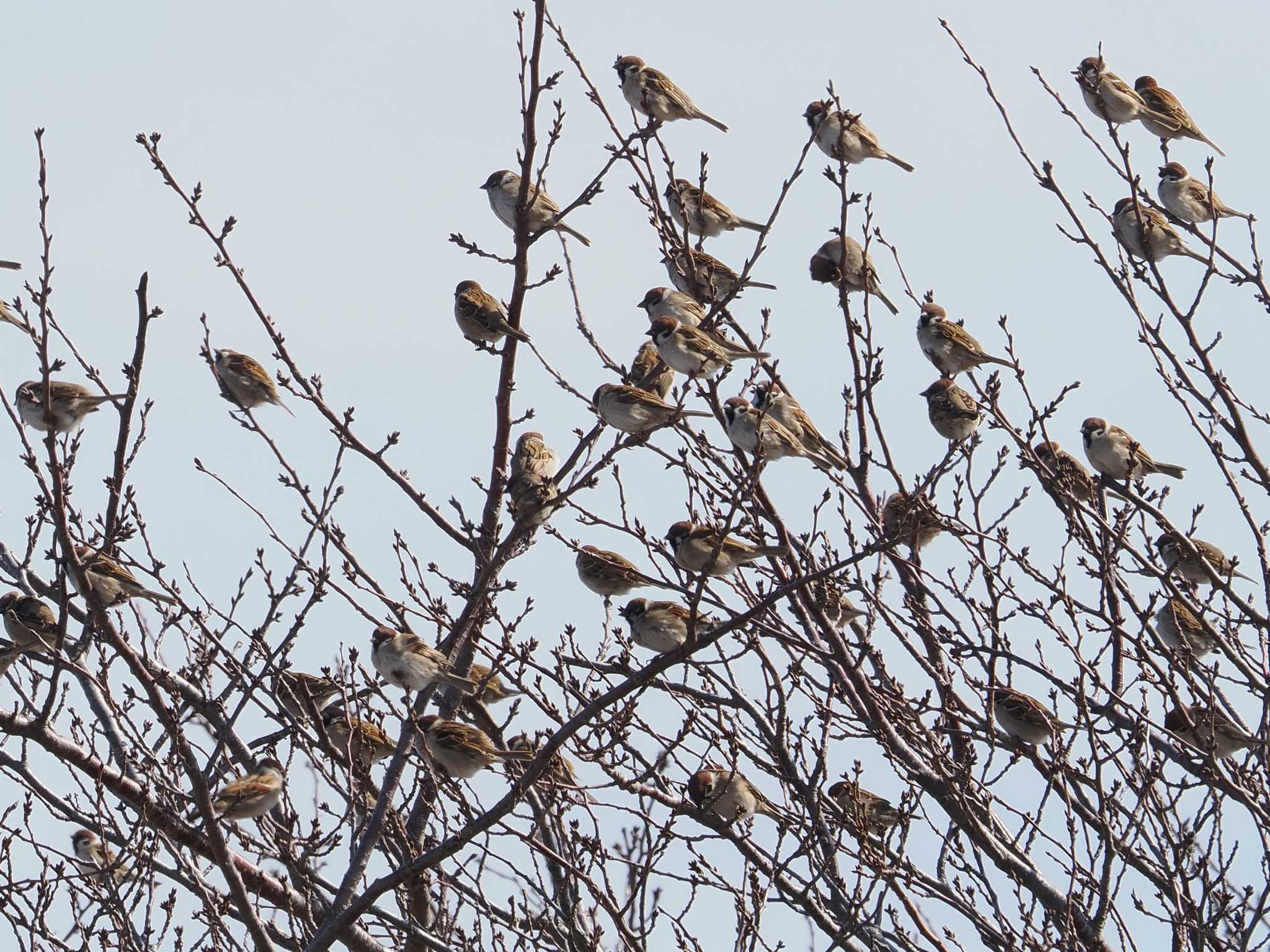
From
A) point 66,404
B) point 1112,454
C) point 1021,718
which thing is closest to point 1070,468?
point 1112,454

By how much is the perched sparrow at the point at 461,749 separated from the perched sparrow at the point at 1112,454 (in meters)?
4.10

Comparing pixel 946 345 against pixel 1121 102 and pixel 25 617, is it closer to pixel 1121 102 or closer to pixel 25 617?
pixel 1121 102

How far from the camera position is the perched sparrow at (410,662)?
7.42m

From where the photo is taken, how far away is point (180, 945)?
650 cm

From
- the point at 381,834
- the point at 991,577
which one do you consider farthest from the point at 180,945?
the point at 991,577

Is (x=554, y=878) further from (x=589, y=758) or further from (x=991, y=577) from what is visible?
(x=991, y=577)

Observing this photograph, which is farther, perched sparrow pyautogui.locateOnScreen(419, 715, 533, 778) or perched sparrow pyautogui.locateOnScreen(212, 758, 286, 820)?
perched sparrow pyautogui.locateOnScreen(419, 715, 533, 778)

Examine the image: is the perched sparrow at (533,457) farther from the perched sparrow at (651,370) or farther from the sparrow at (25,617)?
the sparrow at (25,617)

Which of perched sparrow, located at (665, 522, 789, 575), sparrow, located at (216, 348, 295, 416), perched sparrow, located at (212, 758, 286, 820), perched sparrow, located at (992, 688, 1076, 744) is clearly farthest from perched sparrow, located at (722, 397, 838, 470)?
sparrow, located at (216, 348, 295, 416)

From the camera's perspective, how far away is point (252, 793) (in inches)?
294

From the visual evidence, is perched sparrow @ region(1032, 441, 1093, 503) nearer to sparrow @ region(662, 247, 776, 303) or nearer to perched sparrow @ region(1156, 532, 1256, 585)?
perched sparrow @ region(1156, 532, 1256, 585)

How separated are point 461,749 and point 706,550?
1.60 m

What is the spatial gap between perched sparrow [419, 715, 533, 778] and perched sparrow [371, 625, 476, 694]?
283 millimetres

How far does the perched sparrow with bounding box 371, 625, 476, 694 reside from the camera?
7.42 meters
